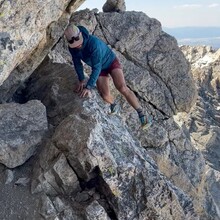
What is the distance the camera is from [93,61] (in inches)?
647

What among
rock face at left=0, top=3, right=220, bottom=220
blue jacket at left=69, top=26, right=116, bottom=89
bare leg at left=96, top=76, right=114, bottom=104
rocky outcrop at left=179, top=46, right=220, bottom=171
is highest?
blue jacket at left=69, top=26, right=116, bottom=89

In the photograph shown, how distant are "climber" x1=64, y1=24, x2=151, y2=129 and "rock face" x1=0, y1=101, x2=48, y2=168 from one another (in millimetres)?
2314

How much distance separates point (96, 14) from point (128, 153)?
1556cm

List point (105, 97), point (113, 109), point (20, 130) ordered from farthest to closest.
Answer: point (105, 97), point (113, 109), point (20, 130)

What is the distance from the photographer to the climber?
53.0 feet

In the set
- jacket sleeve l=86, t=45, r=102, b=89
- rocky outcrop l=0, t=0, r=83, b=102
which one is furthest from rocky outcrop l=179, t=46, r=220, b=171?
jacket sleeve l=86, t=45, r=102, b=89

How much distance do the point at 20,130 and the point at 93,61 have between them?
4.16m

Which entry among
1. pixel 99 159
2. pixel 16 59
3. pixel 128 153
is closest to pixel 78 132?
pixel 99 159

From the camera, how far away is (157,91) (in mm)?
29438

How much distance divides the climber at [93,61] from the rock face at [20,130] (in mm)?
2314

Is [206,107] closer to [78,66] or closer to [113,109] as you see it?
[113,109]

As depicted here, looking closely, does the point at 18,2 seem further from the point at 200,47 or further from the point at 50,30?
the point at 200,47

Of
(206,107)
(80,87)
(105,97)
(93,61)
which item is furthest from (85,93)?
(206,107)

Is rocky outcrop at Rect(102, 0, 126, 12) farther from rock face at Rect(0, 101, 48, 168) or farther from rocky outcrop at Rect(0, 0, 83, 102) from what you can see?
rock face at Rect(0, 101, 48, 168)
